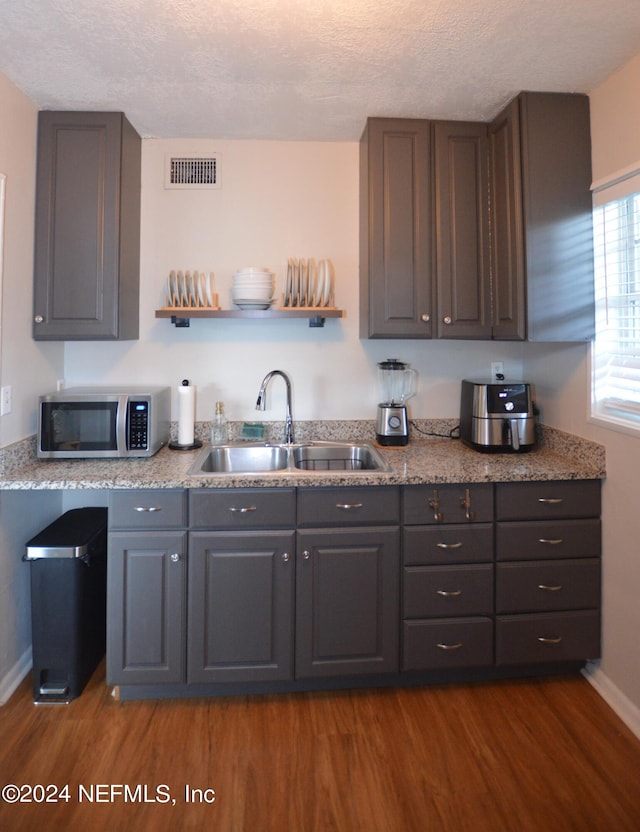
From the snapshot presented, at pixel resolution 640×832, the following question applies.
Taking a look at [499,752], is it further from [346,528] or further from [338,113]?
[338,113]

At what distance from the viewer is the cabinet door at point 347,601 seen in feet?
6.43

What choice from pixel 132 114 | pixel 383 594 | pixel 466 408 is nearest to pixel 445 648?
pixel 383 594

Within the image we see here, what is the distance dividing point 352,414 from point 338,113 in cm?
143

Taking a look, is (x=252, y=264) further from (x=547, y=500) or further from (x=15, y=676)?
(x=15, y=676)

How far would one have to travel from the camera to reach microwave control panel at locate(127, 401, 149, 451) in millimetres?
2186

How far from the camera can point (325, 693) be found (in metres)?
2.05

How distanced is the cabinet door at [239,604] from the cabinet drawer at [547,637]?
2.91 feet

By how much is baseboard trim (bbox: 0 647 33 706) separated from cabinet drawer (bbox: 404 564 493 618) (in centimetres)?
163

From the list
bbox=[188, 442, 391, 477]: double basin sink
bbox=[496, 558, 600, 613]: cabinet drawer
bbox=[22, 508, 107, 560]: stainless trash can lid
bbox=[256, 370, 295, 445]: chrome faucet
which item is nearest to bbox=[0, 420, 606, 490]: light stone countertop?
bbox=[188, 442, 391, 477]: double basin sink

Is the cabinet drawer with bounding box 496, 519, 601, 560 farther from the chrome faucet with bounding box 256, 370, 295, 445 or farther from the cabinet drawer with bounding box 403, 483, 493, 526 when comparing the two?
the chrome faucet with bounding box 256, 370, 295, 445

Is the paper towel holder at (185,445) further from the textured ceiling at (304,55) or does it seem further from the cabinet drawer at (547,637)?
the cabinet drawer at (547,637)

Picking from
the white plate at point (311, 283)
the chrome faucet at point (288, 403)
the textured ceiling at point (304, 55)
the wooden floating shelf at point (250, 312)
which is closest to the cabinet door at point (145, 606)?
the chrome faucet at point (288, 403)

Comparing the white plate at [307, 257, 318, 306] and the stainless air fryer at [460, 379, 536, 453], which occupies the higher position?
the white plate at [307, 257, 318, 306]

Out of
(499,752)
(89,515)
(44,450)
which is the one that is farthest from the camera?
(89,515)
